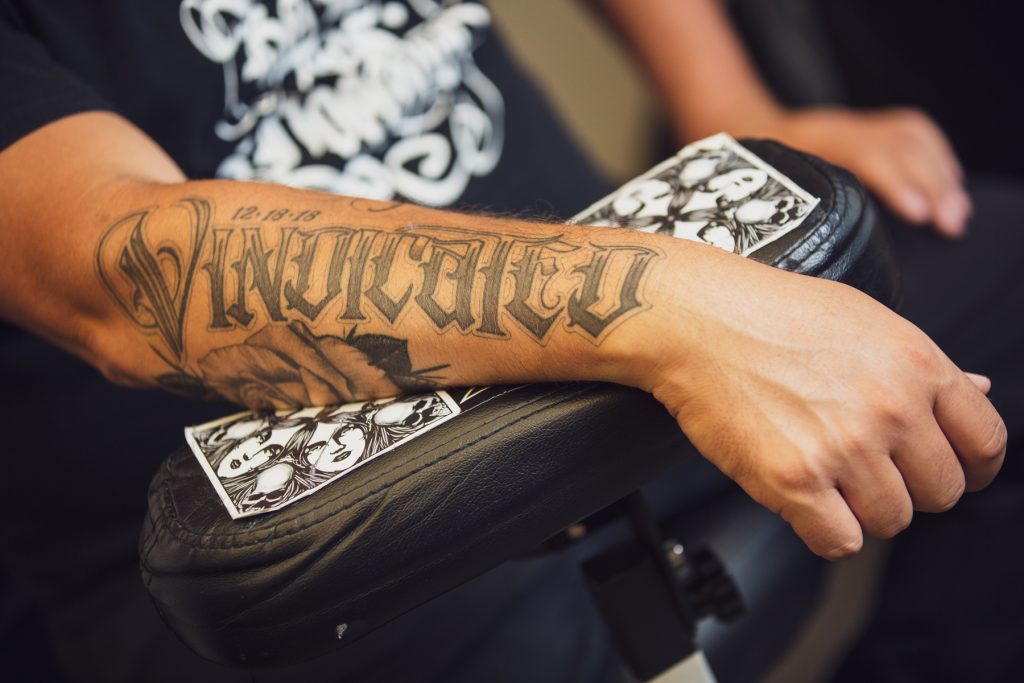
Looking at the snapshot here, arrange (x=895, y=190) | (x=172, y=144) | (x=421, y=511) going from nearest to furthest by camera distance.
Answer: (x=421, y=511)
(x=172, y=144)
(x=895, y=190)

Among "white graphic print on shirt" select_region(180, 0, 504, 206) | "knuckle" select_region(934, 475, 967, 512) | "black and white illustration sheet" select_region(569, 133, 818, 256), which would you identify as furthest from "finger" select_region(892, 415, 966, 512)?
"white graphic print on shirt" select_region(180, 0, 504, 206)

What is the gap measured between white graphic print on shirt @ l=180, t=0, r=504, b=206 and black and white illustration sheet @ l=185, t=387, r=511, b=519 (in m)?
0.34

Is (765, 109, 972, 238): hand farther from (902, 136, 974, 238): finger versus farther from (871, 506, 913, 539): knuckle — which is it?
(871, 506, 913, 539): knuckle

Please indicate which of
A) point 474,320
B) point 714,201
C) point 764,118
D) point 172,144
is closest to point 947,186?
point 764,118

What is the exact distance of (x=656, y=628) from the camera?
22.4 inches

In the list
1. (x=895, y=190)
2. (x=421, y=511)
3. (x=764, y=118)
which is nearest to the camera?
(x=421, y=511)

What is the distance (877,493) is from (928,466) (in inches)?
1.2

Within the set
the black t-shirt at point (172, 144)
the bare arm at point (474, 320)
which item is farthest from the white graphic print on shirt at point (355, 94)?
the bare arm at point (474, 320)

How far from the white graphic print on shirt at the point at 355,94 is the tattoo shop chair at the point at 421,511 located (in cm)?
39

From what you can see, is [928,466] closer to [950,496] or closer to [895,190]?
[950,496]

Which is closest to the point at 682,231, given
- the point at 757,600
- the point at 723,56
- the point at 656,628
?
the point at 656,628

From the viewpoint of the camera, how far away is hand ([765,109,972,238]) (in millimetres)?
907

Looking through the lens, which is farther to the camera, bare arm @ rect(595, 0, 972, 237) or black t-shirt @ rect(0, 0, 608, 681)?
bare arm @ rect(595, 0, 972, 237)

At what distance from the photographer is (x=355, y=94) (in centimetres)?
81
